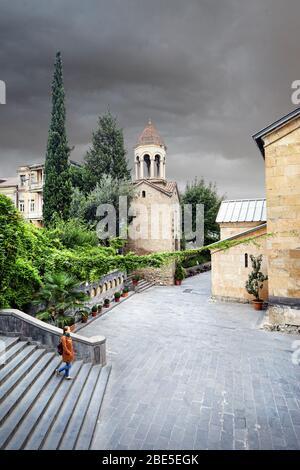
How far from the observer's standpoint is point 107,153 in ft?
91.9

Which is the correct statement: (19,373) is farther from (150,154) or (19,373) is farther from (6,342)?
(150,154)

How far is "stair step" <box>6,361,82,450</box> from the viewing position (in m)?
5.35

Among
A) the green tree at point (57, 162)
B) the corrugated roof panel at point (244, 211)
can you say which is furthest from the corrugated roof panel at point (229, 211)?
the green tree at point (57, 162)

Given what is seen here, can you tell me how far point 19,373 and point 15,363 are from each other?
491mm

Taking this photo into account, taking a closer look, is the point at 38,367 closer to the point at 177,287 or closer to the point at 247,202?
the point at 177,287

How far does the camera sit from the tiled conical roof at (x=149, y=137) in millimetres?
25820

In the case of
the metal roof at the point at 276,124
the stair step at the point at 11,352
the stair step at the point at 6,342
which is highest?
the metal roof at the point at 276,124

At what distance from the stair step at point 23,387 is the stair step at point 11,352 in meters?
0.74

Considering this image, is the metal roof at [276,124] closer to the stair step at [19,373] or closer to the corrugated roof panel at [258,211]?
the corrugated roof panel at [258,211]

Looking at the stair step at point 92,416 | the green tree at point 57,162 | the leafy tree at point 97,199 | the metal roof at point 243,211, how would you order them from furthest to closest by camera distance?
the leafy tree at point 97,199
the green tree at point 57,162
the metal roof at point 243,211
the stair step at point 92,416

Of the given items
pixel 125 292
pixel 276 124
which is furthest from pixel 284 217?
pixel 125 292

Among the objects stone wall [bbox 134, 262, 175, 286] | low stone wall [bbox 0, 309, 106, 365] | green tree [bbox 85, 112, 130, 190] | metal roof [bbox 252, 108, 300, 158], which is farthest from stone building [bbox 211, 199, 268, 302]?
green tree [bbox 85, 112, 130, 190]

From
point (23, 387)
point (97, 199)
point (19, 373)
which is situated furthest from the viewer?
point (97, 199)

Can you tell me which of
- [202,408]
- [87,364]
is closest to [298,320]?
[202,408]
